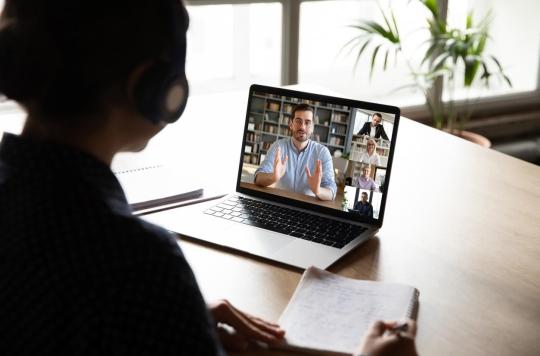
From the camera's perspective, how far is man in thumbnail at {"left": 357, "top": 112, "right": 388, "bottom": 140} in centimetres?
138

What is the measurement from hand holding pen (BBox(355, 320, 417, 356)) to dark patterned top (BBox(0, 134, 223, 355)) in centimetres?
27

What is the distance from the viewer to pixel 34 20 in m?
0.77

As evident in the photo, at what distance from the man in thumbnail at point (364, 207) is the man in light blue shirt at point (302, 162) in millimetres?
54

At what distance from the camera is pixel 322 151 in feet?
4.64

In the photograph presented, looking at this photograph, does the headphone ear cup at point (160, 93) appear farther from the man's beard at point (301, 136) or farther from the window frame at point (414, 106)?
the window frame at point (414, 106)

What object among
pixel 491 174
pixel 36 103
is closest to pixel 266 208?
pixel 491 174

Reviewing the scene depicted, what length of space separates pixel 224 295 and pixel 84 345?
1.53 feet

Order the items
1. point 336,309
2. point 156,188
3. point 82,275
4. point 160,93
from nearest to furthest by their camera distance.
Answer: point 82,275 < point 160,93 < point 336,309 < point 156,188

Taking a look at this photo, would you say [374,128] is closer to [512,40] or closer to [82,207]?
[82,207]

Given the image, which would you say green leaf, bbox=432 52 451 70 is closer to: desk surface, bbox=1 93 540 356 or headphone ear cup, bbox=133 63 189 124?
desk surface, bbox=1 93 540 356

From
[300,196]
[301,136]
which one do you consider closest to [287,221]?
[300,196]

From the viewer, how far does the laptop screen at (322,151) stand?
54.4 inches

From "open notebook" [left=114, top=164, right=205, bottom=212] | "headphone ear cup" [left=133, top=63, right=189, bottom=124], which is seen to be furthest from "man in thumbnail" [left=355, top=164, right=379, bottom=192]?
"headphone ear cup" [left=133, top=63, right=189, bottom=124]

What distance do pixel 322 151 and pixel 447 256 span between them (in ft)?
1.03
